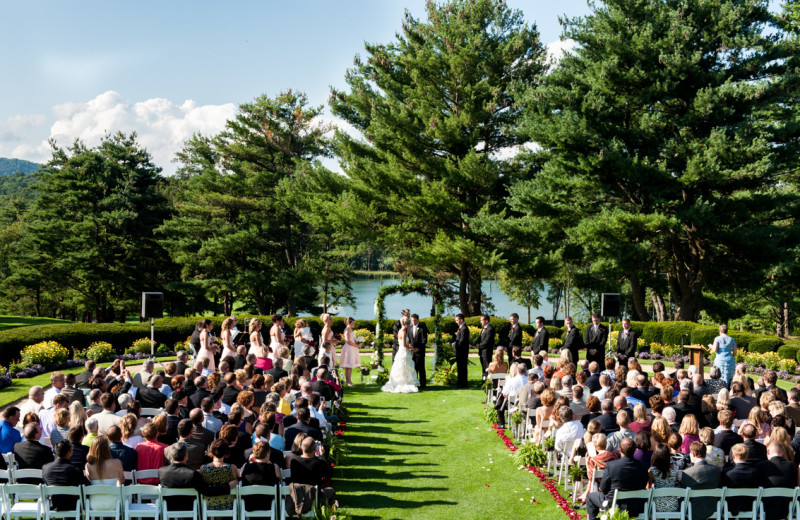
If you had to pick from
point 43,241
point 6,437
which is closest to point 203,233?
point 43,241

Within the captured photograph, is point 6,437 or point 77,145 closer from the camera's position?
point 6,437

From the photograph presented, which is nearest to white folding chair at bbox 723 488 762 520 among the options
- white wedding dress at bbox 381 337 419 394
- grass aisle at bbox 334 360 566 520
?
grass aisle at bbox 334 360 566 520

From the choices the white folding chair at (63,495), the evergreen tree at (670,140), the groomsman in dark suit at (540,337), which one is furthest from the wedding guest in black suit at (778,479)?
the evergreen tree at (670,140)

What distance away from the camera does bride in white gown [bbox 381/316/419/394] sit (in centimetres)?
1415

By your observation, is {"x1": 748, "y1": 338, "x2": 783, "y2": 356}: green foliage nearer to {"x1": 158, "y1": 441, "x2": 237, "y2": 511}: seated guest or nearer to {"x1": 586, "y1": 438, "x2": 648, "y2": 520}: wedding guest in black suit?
{"x1": 586, "y1": 438, "x2": 648, "y2": 520}: wedding guest in black suit

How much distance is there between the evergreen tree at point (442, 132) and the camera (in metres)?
27.0

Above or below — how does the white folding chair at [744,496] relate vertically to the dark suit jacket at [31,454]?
below

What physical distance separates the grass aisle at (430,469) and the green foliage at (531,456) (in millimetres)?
185

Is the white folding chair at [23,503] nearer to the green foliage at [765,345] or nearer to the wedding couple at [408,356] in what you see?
the wedding couple at [408,356]

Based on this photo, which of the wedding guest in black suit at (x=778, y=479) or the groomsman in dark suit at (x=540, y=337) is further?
the groomsman in dark suit at (x=540, y=337)

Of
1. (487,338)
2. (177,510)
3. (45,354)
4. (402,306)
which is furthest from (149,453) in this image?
(402,306)

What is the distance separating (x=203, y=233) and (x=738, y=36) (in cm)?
2966

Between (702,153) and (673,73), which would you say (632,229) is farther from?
→ (673,73)

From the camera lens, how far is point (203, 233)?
36.5 m
